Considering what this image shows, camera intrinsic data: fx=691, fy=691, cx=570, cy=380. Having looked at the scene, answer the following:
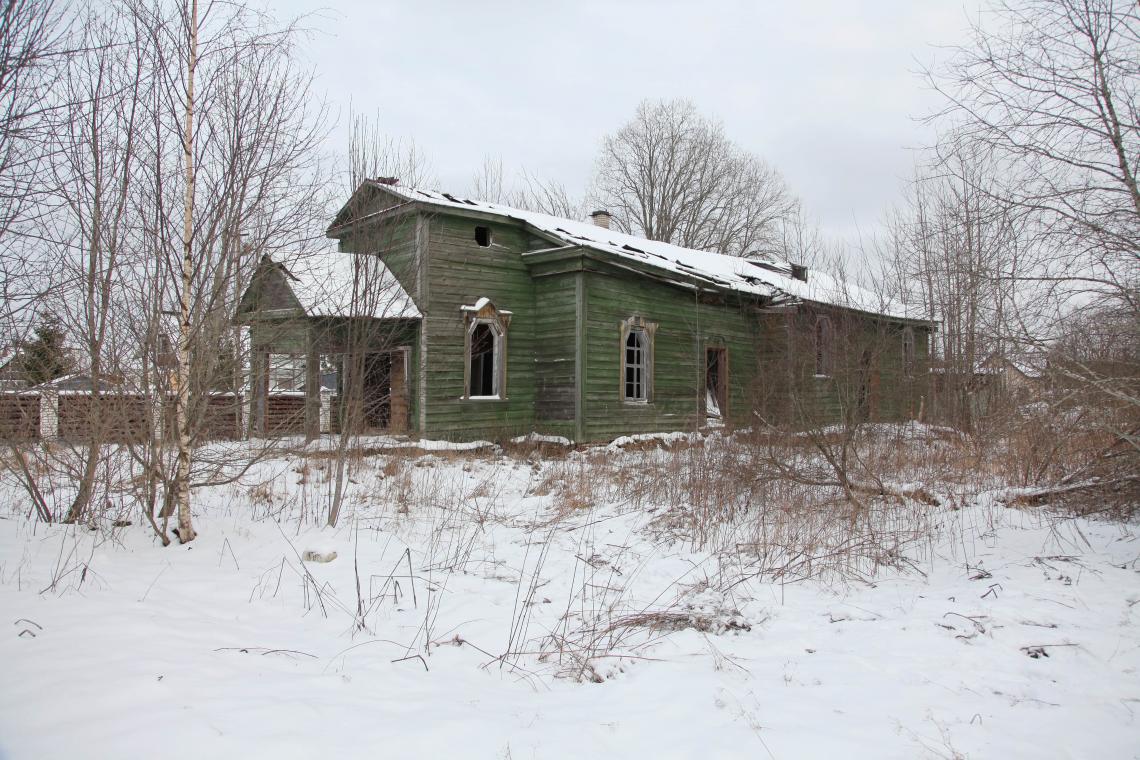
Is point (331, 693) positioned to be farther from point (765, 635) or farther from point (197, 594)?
point (765, 635)

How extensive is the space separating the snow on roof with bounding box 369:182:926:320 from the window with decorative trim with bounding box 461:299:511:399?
1.94 meters

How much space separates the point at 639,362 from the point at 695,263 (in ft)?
14.4

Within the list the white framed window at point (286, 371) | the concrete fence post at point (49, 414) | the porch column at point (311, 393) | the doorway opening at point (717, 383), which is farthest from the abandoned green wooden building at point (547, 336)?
the concrete fence post at point (49, 414)

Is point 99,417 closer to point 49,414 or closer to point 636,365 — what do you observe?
point 49,414

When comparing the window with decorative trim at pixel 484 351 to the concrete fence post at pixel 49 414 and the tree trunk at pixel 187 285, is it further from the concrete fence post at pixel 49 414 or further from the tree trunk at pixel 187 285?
the tree trunk at pixel 187 285

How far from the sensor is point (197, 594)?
468 centimetres

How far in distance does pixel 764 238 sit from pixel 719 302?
66.9ft

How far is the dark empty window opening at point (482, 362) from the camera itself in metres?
14.2

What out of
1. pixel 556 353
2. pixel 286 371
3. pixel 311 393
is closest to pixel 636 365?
pixel 556 353

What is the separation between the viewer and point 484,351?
558 inches

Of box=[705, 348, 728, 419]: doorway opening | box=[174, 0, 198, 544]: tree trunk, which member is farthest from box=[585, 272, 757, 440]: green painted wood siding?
box=[174, 0, 198, 544]: tree trunk

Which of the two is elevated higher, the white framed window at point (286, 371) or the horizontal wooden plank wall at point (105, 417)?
the white framed window at point (286, 371)

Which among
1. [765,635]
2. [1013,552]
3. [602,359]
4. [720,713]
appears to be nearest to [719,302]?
[602,359]

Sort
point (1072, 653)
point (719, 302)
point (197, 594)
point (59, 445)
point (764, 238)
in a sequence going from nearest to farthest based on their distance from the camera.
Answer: point (1072, 653) < point (197, 594) < point (59, 445) < point (719, 302) < point (764, 238)
